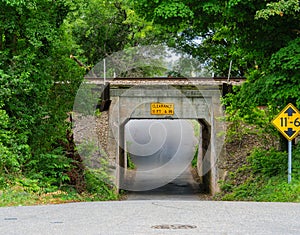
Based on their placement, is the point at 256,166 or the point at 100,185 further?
the point at 100,185

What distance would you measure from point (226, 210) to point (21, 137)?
8575mm

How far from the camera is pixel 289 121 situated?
48.7ft

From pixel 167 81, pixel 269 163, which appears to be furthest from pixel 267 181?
pixel 167 81

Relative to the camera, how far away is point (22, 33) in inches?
660

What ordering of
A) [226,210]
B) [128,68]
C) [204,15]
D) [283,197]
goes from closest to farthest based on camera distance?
1. [226,210]
2. [283,197]
3. [204,15]
4. [128,68]

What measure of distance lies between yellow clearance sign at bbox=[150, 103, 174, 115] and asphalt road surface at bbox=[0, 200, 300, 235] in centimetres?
1268

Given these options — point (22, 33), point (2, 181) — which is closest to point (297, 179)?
point (2, 181)

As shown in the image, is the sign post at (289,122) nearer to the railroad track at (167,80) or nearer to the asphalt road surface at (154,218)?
the asphalt road surface at (154,218)

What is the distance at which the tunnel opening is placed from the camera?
27227mm

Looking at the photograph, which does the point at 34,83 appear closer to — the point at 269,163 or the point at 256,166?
the point at 269,163

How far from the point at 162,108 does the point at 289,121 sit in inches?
391

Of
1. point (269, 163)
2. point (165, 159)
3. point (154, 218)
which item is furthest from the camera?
point (165, 159)

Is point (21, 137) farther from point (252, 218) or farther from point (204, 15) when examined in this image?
point (252, 218)

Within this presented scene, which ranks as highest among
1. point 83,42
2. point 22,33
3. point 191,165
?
point 83,42
